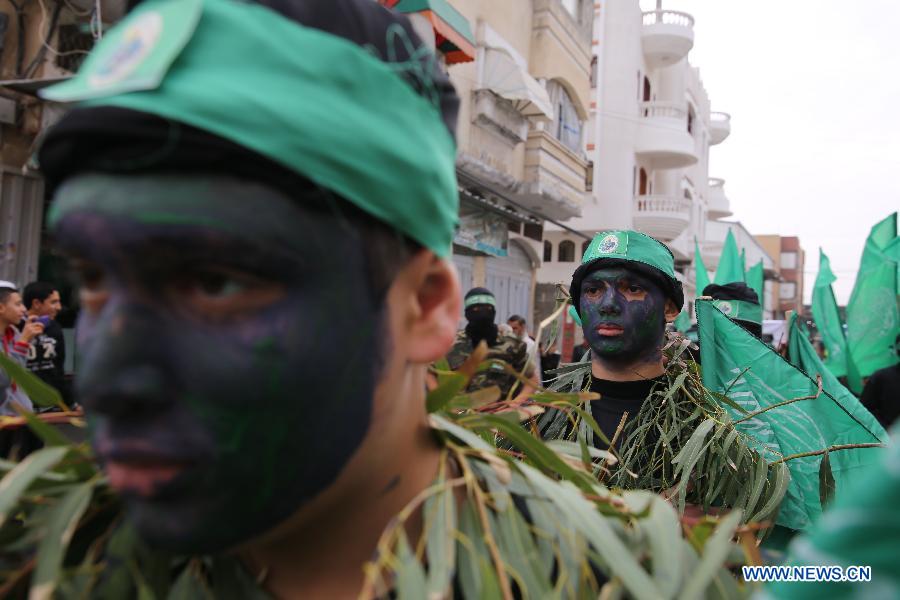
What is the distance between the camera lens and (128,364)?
0.96 m

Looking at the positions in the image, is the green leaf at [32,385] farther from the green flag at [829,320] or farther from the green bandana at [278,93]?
the green flag at [829,320]

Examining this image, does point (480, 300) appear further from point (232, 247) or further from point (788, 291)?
point (788, 291)

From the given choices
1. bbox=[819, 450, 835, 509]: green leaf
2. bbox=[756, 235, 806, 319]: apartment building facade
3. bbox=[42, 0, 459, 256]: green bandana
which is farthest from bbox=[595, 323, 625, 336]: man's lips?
bbox=[756, 235, 806, 319]: apartment building facade

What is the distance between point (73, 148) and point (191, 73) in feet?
0.68

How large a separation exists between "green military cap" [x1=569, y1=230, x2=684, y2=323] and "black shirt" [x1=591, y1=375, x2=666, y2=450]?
16.9 inches

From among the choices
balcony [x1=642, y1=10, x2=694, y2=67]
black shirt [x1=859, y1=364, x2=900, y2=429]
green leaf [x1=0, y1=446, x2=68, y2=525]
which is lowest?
black shirt [x1=859, y1=364, x2=900, y2=429]

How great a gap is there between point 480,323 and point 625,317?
289cm

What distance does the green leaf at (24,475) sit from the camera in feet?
3.77

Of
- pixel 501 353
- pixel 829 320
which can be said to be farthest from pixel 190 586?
pixel 829 320

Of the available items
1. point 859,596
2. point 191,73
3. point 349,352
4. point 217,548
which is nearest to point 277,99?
point 191,73

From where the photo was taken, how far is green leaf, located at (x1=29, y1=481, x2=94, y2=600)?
1075mm

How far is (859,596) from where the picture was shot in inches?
26.6

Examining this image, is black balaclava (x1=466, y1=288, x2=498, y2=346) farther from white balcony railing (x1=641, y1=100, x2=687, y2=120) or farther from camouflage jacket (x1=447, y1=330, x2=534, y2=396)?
white balcony railing (x1=641, y1=100, x2=687, y2=120)

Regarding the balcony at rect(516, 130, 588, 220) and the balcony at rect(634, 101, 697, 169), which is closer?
the balcony at rect(516, 130, 588, 220)
